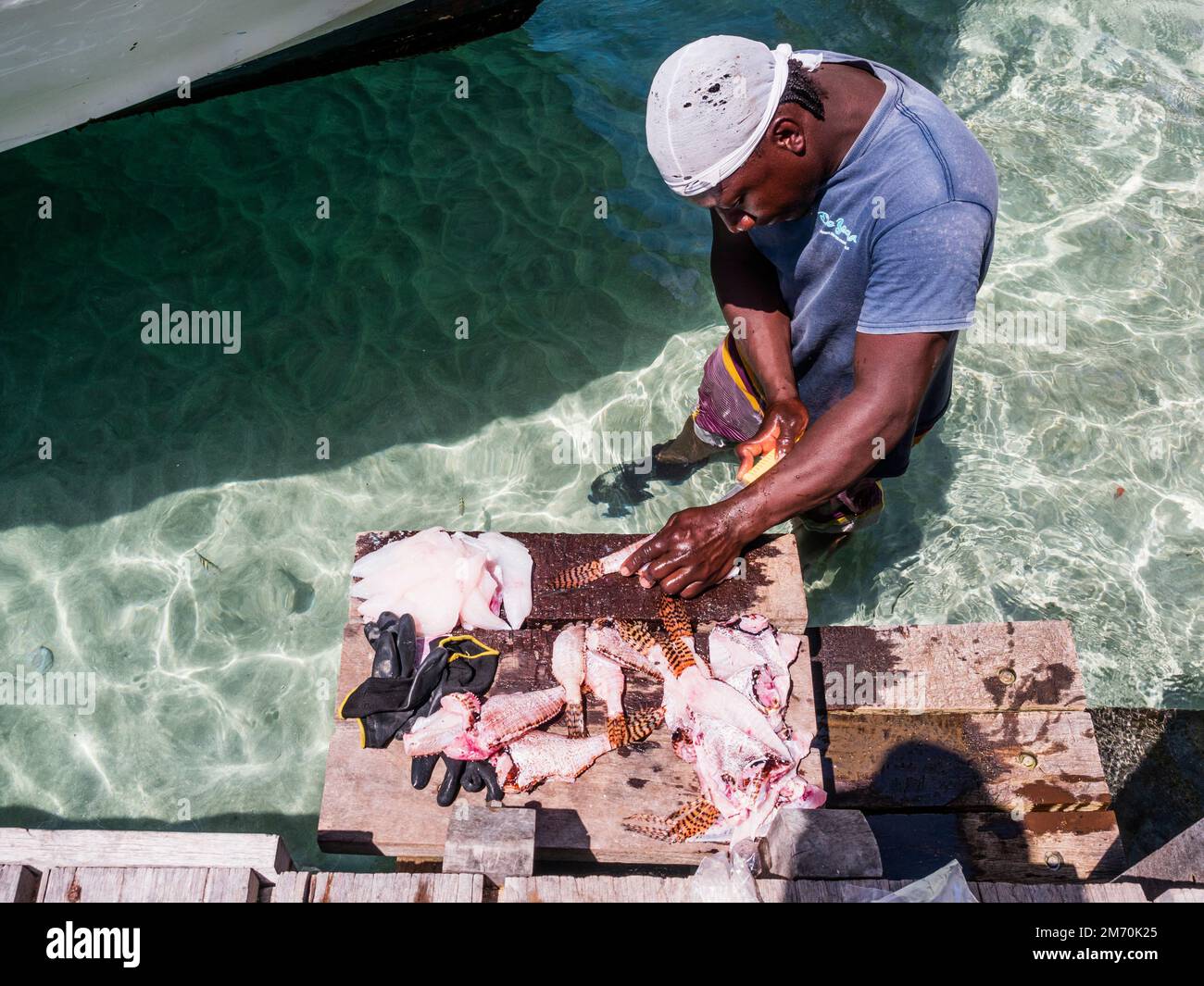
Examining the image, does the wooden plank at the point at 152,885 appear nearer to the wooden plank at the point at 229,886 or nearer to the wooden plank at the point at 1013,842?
the wooden plank at the point at 229,886

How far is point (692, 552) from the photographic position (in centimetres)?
328

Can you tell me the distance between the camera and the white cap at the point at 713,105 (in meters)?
2.55

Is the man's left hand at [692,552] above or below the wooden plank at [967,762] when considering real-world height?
above

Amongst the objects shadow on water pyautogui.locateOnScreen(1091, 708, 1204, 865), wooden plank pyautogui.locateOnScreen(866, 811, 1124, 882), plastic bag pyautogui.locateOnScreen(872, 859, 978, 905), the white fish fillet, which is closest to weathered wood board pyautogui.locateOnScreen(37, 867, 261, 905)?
the white fish fillet

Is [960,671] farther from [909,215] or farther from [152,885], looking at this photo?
[152,885]

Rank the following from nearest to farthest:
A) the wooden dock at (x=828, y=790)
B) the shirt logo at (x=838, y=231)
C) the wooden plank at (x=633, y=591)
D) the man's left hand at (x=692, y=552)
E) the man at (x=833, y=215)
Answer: the man at (x=833, y=215), the wooden dock at (x=828, y=790), the shirt logo at (x=838, y=231), the man's left hand at (x=692, y=552), the wooden plank at (x=633, y=591)

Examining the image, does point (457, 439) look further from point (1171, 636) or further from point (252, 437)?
point (1171, 636)

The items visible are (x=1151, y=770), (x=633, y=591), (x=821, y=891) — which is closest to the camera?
(x=821, y=891)

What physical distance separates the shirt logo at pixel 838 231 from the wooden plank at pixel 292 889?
9.07 feet

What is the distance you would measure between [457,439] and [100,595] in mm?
2346

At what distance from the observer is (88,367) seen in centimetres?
577

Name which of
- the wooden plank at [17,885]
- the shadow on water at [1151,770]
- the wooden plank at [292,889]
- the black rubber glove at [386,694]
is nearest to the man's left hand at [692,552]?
the black rubber glove at [386,694]

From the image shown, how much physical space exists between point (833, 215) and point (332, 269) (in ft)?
14.6

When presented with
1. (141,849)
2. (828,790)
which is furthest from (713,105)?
(141,849)
